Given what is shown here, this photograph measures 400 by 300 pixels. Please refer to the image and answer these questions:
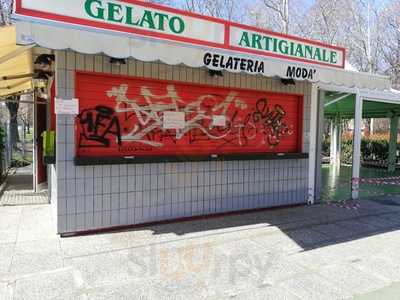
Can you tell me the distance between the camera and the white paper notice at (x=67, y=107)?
5413 millimetres

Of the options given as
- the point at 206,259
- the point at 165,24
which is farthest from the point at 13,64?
the point at 206,259

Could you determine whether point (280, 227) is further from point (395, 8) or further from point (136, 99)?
point (395, 8)

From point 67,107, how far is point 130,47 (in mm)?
1494

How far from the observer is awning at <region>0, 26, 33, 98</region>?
5.62 metres

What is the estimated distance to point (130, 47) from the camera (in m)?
4.84

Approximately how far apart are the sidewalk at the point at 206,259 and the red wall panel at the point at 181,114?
4.94 ft

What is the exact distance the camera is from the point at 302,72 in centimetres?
628

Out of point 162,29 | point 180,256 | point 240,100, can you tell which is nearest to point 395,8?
point 240,100

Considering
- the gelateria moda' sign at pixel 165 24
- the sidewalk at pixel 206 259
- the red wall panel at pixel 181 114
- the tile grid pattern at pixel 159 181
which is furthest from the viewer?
the red wall panel at pixel 181 114

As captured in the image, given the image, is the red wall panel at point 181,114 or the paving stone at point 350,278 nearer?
the paving stone at point 350,278

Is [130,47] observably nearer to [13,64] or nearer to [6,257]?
[6,257]

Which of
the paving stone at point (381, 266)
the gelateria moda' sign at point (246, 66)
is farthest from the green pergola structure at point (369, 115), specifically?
the paving stone at point (381, 266)

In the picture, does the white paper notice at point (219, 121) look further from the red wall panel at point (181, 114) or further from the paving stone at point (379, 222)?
the paving stone at point (379, 222)

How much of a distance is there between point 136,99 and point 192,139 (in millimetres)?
1382
